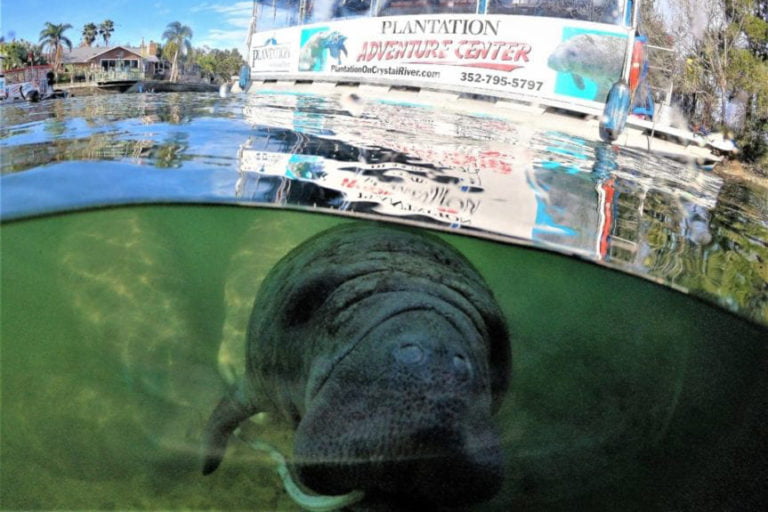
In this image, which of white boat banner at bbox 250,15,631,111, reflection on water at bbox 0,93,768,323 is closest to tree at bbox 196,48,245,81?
reflection on water at bbox 0,93,768,323

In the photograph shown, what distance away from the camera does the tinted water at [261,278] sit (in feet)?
11.5

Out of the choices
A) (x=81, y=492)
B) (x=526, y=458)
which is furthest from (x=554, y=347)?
(x=81, y=492)

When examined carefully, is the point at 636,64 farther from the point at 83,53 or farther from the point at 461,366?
the point at 461,366

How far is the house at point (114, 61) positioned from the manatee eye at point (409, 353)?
322 cm

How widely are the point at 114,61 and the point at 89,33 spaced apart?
0.46 meters

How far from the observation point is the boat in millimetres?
7160

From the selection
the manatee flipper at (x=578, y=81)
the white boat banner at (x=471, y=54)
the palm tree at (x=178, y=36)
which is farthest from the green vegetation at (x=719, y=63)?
the palm tree at (x=178, y=36)

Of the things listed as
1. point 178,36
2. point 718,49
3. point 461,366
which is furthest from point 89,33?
point 718,49

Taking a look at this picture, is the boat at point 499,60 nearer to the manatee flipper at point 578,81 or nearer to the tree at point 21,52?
the manatee flipper at point 578,81

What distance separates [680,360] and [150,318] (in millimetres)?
4061

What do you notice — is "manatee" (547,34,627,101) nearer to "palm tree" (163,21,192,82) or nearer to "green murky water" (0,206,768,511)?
"green murky water" (0,206,768,511)

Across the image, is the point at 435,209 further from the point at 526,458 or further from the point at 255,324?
the point at 526,458

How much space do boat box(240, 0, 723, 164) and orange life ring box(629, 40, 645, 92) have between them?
0.06 feet

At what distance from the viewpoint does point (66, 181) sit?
11.8 ft
